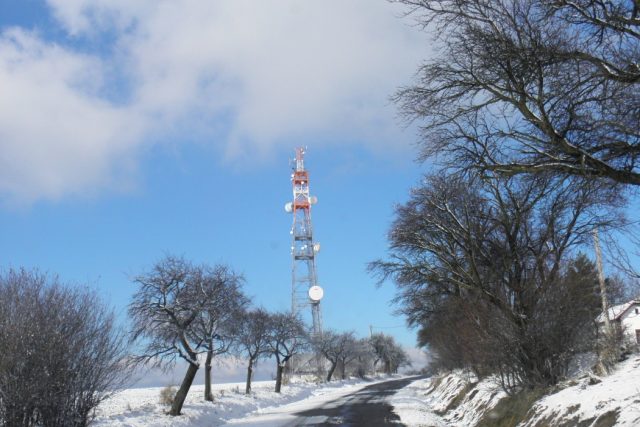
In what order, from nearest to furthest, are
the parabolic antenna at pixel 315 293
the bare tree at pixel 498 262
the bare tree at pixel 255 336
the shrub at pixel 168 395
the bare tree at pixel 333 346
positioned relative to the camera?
the bare tree at pixel 498 262
the shrub at pixel 168 395
the bare tree at pixel 255 336
the parabolic antenna at pixel 315 293
the bare tree at pixel 333 346

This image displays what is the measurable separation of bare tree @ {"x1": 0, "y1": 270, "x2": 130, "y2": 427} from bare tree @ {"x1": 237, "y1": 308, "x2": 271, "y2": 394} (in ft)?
85.6

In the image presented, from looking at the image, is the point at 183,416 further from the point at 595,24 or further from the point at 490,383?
the point at 595,24

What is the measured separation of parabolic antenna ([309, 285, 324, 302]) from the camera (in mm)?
50688

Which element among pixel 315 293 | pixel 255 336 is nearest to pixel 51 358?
pixel 255 336

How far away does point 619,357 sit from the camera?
515 inches

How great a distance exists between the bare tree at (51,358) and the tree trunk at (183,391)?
8.13 m

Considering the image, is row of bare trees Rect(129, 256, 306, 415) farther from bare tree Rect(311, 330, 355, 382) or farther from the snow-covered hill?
bare tree Rect(311, 330, 355, 382)

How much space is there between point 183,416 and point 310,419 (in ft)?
15.8

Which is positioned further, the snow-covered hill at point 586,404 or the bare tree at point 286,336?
the bare tree at point 286,336

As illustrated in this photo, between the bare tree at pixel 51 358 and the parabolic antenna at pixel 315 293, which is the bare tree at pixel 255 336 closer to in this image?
the parabolic antenna at pixel 315 293

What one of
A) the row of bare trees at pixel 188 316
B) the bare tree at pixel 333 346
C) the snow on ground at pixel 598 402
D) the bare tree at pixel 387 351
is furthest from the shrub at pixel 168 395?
the bare tree at pixel 387 351

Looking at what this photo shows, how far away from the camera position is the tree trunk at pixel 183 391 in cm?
2052

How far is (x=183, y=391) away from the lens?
20781 millimetres

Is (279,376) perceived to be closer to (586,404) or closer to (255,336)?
(255,336)
